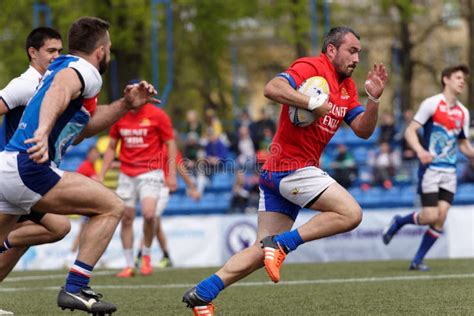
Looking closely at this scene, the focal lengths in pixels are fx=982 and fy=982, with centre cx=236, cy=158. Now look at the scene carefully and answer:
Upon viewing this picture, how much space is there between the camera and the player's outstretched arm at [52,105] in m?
6.32

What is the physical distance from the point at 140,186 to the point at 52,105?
6595 mm

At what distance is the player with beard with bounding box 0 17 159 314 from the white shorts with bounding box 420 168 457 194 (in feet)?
19.5

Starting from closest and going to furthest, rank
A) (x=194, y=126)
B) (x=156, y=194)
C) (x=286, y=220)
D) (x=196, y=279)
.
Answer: (x=286, y=220)
(x=196, y=279)
(x=156, y=194)
(x=194, y=126)

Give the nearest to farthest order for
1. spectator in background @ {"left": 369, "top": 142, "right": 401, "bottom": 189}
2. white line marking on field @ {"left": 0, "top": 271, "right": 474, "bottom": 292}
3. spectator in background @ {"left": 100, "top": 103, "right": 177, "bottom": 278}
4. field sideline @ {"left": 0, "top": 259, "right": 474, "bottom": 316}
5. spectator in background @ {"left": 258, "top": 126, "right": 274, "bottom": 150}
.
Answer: field sideline @ {"left": 0, "top": 259, "right": 474, "bottom": 316} → white line marking on field @ {"left": 0, "top": 271, "right": 474, "bottom": 292} → spectator in background @ {"left": 100, "top": 103, "right": 177, "bottom": 278} → spectator in background @ {"left": 369, "top": 142, "right": 401, "bottom": 189} → spectator in background @ {"left": 258, "top": 126, "right": 274, "bottom": 150}

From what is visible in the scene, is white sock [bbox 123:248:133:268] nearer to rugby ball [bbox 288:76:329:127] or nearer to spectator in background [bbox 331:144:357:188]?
rugby ball [bbox 288:76:329:127]

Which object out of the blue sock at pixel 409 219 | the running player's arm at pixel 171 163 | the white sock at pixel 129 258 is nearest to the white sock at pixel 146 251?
the white sock at pixel 129 258

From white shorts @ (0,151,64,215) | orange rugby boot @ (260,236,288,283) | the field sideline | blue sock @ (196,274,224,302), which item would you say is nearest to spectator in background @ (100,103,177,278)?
the field sideline

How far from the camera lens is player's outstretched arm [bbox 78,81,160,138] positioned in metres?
7.01

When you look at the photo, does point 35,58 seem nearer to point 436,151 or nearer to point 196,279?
point 196,279

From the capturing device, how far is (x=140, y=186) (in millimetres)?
12984

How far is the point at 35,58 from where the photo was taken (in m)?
8.25

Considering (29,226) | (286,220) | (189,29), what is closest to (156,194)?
(29,226)

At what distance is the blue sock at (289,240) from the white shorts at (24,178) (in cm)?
159

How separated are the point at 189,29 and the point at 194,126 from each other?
10412 millimetres
